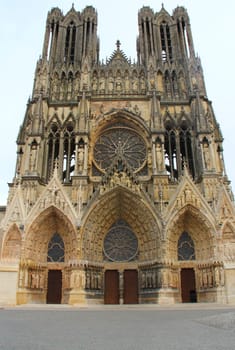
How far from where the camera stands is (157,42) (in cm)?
2488

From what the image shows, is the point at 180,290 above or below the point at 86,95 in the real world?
below

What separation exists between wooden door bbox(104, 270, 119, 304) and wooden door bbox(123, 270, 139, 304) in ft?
1.59

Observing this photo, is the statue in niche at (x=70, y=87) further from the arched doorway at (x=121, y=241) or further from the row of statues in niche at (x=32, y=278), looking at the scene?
the row of statues in niche at (x=32, y=278)

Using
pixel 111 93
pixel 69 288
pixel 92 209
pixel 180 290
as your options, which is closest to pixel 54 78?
pixel 111 93

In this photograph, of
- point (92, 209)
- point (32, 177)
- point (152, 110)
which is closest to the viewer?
point (92, 209)

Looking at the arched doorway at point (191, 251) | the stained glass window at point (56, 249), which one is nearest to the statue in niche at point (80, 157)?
the stained glass window at point (56, 249)

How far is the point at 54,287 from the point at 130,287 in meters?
4.28

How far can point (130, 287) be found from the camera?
56.4 ft

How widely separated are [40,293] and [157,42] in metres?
20.8

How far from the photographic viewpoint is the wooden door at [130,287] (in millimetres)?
16844

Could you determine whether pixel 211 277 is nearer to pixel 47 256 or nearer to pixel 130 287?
pixel 130 287

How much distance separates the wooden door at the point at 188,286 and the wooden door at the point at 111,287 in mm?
3663

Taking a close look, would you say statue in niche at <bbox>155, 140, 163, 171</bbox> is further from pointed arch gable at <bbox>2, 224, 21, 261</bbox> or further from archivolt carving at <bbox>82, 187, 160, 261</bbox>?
pointed arch gable at <bbox>2, 224, 21, 261</bbox>

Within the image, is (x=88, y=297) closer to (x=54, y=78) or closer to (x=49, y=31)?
(x=54, y=78)
